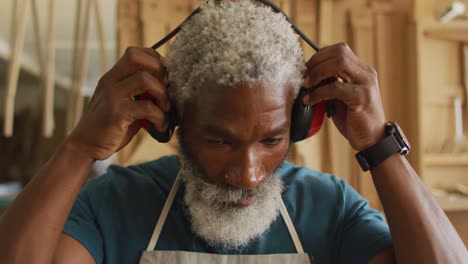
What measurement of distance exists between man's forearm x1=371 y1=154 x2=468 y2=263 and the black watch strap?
0.01m

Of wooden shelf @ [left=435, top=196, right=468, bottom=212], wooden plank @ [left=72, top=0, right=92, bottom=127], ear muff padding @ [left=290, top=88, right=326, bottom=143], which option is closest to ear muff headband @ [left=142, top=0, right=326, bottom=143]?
ear muff padding @ [left=290, top=88, right=326, bottom=143]

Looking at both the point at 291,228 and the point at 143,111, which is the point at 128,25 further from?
the point at 291,228

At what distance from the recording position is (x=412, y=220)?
2.72ft

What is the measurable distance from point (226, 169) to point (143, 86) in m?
0.23

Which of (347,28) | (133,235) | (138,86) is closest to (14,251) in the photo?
(133,235)

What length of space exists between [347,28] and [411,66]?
0.35 metres

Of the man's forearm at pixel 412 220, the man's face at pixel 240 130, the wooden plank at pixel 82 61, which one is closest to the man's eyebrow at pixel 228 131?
the man's face at pixel 240 130

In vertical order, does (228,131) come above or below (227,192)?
above

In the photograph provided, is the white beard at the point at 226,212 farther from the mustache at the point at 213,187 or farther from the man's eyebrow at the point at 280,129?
the man's eyebrow at the point at 280,129

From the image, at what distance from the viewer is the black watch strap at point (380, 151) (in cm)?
85

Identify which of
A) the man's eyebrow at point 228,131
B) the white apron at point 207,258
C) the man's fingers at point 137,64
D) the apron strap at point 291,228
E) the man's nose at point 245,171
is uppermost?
the man's fingers at point 137,64

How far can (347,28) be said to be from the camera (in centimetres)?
200

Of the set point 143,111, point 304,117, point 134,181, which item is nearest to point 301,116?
point 304,117

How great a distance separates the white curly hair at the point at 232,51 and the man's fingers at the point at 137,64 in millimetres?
39
